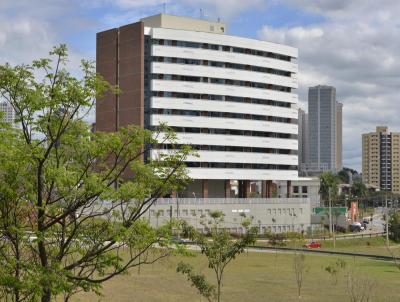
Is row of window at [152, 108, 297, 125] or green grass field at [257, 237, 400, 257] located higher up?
row of window at [152, 108, 297, 125]

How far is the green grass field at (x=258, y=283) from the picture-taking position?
38688 millimetres

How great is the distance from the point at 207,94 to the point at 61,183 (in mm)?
90143

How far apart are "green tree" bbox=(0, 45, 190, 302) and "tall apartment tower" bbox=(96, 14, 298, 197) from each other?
257 feet

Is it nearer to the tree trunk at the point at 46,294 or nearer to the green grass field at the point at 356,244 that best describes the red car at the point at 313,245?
the green grass field at the point at 356,244

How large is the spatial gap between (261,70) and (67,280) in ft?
324

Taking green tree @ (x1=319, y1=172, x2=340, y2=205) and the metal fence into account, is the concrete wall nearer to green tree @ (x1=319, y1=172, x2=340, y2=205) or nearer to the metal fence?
the metal fence

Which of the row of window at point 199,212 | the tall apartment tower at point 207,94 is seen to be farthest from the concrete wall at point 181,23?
the row of window at point 199,212

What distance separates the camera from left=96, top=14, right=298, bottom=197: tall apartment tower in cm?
10044

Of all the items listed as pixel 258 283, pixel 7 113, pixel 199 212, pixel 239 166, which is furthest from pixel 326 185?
pixel 7 113

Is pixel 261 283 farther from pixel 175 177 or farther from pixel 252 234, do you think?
pixel 175 177

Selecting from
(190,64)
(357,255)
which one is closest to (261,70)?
(190,64)

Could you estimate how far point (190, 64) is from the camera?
10244 cm

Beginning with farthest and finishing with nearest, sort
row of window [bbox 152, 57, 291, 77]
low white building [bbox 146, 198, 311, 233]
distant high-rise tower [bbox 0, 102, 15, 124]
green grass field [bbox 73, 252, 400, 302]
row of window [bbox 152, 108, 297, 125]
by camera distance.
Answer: row of window [bbox 152, 57, 291, 77] < row of window [bbox 152, 108, 297, 125] < low white building [bbox 146, 198, 311, 233] < green grass field [bbox 73, 252, 400, 302] < distant high-rise tower [bbox 0, 102, 15, 124]

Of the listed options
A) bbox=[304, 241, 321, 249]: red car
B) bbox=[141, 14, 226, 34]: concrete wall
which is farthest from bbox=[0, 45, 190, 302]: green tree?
bbox=[141, 14, 226, 34]: concrete wall
